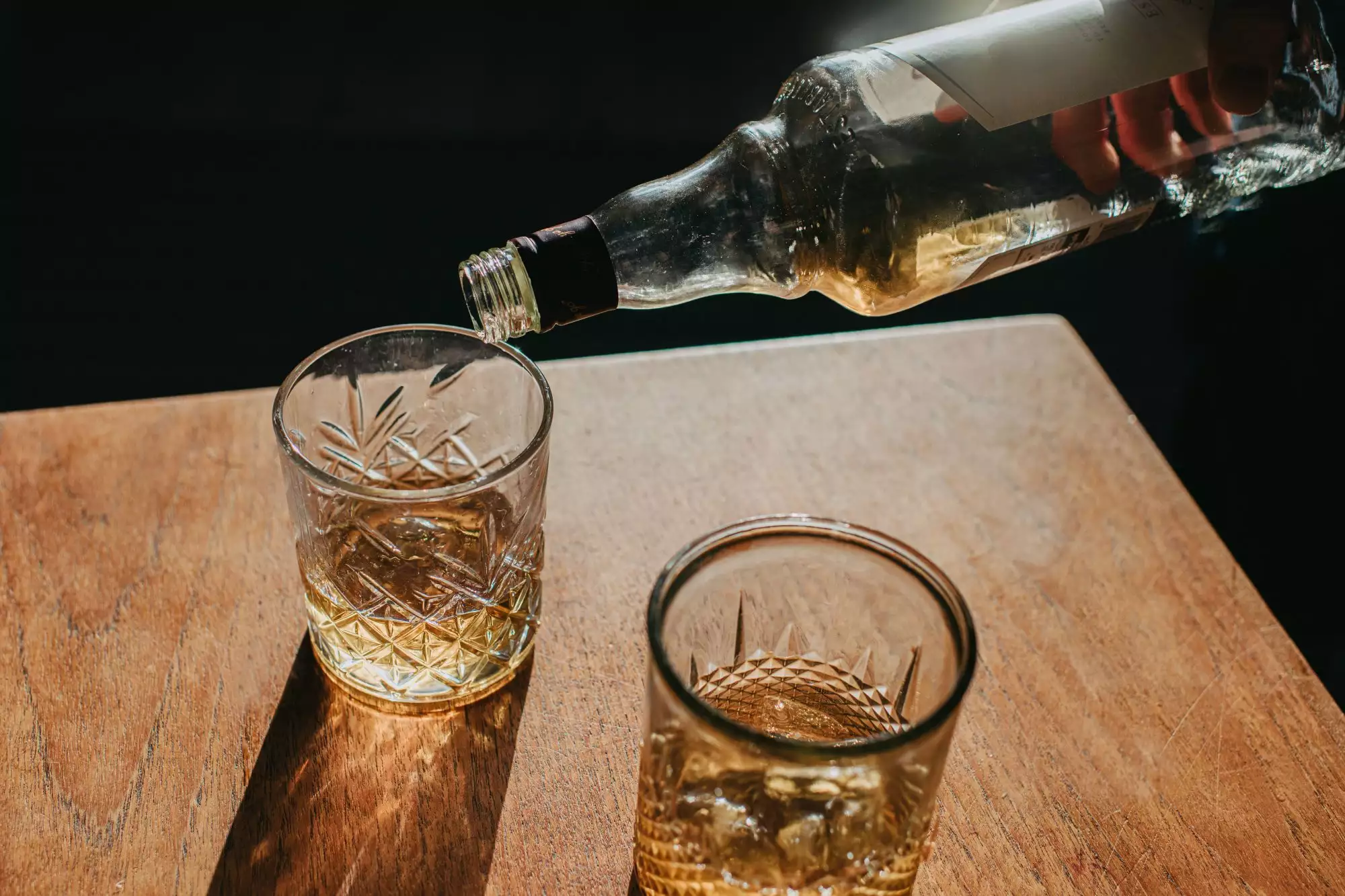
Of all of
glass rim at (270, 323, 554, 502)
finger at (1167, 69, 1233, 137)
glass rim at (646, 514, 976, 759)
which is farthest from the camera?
finger at (1167, 69, 1233, 137)

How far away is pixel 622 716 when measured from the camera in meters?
0.67

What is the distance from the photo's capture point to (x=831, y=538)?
56 cm

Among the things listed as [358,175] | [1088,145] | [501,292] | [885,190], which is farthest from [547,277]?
[358,175]

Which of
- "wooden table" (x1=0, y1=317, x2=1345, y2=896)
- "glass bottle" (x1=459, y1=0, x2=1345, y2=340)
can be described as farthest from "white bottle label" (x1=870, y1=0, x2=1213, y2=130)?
"wooden table" (x1=0, y1=317, x2=1345, y2=896)

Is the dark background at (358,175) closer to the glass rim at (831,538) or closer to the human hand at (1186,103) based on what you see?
the human hand at (1186,103)

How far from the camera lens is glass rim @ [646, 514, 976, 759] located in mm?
450

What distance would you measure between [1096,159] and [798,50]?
170cm

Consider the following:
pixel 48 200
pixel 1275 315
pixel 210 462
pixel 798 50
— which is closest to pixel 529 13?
pixel 798 50

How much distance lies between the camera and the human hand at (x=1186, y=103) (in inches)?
25.9

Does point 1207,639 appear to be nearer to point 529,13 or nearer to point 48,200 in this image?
point 529,13

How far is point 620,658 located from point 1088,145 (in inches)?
15.0

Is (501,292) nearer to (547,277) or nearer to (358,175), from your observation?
(547,277)

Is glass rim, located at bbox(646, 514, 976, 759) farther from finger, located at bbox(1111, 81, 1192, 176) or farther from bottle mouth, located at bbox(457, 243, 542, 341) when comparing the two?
finger, located at bbox(1111, 81, 1192, 176)

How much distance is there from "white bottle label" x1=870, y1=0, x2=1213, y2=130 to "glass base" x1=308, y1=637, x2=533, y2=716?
367 millimetres
